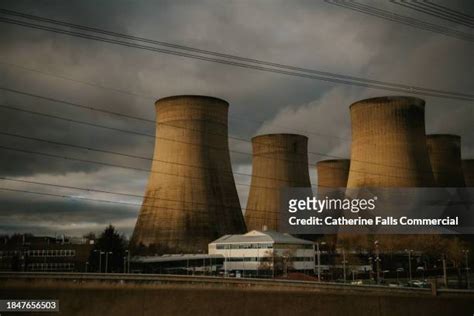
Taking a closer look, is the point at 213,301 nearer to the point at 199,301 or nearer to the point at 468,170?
the point at 199,301

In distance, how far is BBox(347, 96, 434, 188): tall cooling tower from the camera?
2525 centimetres

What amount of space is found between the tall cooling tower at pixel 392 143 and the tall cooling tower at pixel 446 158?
882cm

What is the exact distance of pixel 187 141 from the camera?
2300 cm

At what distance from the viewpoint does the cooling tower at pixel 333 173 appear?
39188 millimetres

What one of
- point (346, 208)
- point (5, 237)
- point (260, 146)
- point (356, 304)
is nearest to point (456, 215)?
point (346, 208)

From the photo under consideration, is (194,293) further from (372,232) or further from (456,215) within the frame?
(456,215)

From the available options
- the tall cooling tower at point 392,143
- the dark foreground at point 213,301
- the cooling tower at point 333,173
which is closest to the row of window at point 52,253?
the cooling tower at point 333,173

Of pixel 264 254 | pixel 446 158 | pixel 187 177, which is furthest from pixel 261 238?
pixel 446 158

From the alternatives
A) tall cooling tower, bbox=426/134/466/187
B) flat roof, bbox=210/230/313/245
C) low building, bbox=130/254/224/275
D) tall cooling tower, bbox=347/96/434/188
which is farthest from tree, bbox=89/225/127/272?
tall cooling tower, bbox=426/134/466/187

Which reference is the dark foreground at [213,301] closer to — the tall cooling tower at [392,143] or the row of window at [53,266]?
the tall cooling tower at [392,143]

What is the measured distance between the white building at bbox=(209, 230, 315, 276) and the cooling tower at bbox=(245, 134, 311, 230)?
202cm

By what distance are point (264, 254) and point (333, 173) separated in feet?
40.0

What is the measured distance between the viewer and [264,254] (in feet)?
97.1

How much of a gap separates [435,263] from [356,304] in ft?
91.7
